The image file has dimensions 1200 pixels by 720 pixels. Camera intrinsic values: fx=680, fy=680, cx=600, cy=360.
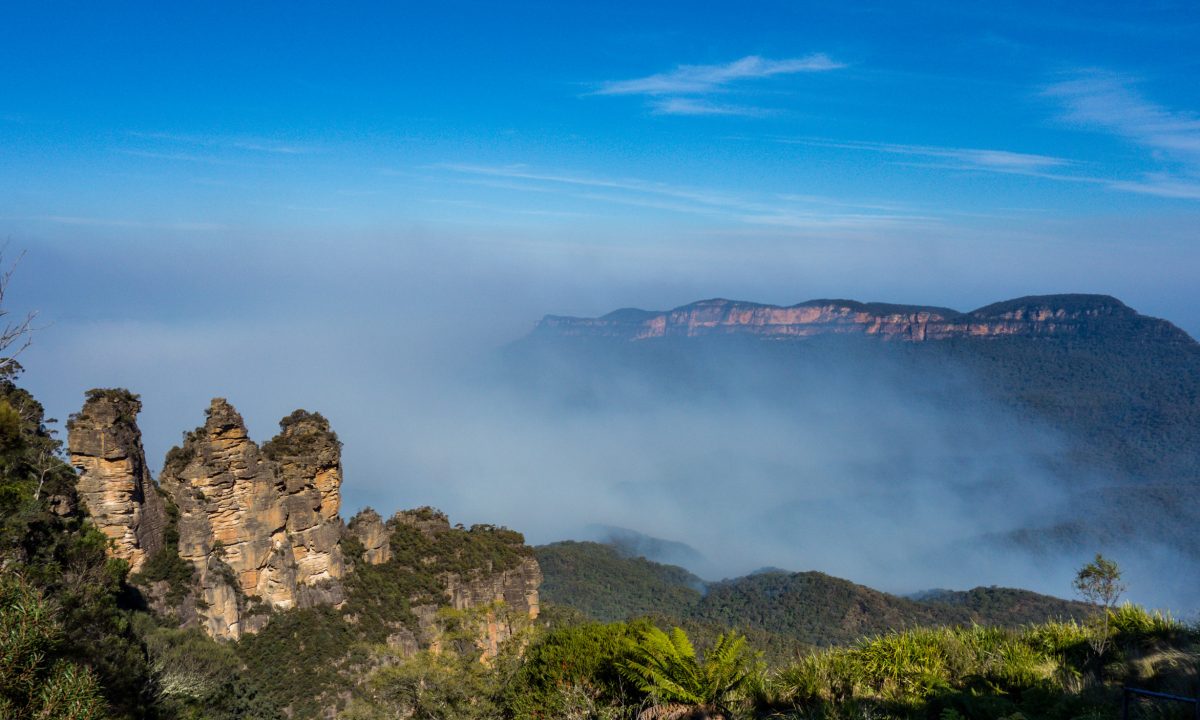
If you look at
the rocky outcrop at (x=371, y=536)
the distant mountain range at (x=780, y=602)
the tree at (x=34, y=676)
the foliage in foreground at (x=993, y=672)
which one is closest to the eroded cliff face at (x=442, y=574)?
the rocky outcrop at (x=371, y=536)

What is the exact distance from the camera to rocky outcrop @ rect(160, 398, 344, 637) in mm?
28875

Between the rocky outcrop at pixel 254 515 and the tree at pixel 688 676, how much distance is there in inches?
914

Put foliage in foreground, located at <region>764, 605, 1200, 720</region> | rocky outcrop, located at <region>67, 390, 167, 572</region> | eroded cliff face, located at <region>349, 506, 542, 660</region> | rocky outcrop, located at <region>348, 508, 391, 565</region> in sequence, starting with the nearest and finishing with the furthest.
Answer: foliage in foreground, located at <region>764, 605, 1200, 720</region>
rocky outcrop, located at <region>67, 390, 167, 572</region>
eroded cliff face, located at <region>349, 506, 542, 660</region>
rocky outcrop, located at <region>348, 508, 391, 565</region>

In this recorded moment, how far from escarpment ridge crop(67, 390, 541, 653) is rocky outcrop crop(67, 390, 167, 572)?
0.13 ft

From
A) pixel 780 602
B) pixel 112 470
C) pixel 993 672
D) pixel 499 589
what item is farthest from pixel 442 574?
pixel 780 602

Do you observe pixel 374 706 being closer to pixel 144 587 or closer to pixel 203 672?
Result: pixel 203 672

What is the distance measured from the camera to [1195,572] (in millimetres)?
152500

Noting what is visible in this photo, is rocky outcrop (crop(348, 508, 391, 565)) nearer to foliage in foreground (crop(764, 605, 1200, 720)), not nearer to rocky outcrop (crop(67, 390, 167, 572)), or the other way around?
rocky outcrop (crop(67, 390, 167, 572))

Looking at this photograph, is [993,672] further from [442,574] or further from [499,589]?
[499,589]

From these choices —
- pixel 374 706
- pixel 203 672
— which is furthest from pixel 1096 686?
pixel 203 672

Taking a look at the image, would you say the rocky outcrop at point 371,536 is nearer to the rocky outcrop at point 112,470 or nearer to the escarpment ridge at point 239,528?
the escarpment ridge at point 239,528

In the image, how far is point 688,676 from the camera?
11.8 metres

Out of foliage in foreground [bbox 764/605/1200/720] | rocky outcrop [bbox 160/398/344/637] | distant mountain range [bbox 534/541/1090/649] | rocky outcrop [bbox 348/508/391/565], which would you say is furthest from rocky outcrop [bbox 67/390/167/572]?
distant mountain range [bbox 534/541/1090/649]

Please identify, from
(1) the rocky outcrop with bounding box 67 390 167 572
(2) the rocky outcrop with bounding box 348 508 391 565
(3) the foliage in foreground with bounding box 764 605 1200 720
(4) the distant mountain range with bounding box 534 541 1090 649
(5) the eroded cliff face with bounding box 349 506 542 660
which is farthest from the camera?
(4) the distant mountain range with bounding box 534 541 1090 649
